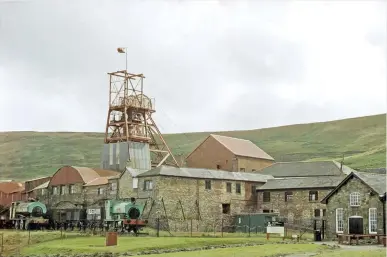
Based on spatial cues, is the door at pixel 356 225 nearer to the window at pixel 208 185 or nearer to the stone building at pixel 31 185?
the window at pixel 208 185

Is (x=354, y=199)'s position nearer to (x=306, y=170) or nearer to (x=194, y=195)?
(x=194, y=195)

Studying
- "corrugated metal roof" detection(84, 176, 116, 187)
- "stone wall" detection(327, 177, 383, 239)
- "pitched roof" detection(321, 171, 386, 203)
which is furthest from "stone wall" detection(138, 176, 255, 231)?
"pitched roof" detection(321, 171, 386, 203)

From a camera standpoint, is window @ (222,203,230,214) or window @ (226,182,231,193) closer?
window @ (222,203,230,214)

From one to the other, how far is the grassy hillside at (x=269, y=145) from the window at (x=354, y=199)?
181 feet

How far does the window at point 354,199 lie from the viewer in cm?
3694

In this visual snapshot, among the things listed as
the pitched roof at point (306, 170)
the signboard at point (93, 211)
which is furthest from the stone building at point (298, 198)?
the signboard at point (93, 211)

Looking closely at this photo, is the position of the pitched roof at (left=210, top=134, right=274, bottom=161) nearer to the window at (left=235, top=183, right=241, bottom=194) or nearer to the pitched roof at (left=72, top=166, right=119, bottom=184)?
the window at (left=235, top=183, right=241, bottom=194)

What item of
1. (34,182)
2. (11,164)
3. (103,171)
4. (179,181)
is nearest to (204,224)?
(179,181)

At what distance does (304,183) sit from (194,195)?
8739 mm

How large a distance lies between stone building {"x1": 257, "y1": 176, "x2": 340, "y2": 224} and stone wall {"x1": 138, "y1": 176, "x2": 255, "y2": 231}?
7.37 feet

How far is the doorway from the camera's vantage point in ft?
120

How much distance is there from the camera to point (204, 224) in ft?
154

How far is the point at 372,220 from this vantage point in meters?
36.0

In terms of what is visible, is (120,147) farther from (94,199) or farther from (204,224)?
(204,224)
